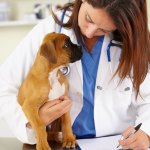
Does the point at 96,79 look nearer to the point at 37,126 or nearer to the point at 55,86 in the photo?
the point at 55,86

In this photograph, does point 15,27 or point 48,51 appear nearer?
point 48,51

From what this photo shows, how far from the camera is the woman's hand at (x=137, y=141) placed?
1.00 m

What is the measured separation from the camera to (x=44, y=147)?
97 centimetres

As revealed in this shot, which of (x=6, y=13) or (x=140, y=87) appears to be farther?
(x=6, y=13)

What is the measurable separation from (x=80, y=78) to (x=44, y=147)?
0.29 metres

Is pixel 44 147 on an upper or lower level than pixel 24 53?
lower

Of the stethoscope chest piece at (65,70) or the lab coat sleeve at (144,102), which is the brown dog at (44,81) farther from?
the lab coat sleeve at (144,102)

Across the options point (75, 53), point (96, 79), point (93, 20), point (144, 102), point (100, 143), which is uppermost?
point (93, 20)

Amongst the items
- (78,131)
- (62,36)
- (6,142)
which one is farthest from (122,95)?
(6,142)

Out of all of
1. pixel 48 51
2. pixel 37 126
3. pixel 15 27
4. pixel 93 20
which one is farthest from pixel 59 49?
pixel 15 27

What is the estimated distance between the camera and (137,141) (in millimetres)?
1017

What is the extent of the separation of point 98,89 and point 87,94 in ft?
0.15

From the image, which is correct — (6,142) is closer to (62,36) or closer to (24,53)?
(24,53)

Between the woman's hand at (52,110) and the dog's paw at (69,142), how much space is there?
81mm
